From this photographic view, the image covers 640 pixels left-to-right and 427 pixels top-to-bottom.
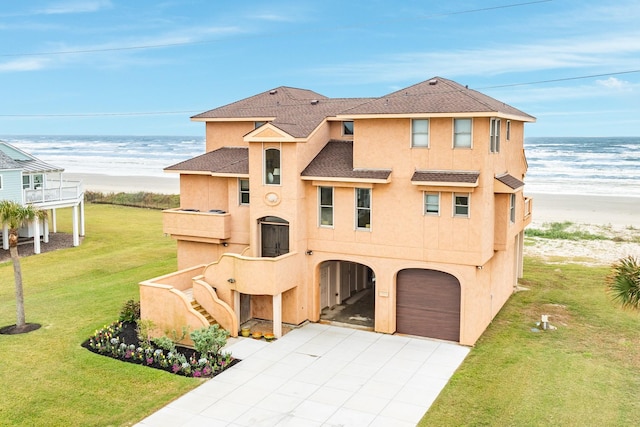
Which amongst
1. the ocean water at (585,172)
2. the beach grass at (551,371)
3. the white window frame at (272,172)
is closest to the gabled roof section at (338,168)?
the white window frame at (272,172)

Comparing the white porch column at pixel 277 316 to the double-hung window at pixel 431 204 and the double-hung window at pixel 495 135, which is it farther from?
the double-hung window at pixel 495 135

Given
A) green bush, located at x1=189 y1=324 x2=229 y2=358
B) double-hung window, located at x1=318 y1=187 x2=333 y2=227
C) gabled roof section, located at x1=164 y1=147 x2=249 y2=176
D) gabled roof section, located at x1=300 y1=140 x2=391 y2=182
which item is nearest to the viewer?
green bush, located at x1=189 y1=324 x2=229 y2=358

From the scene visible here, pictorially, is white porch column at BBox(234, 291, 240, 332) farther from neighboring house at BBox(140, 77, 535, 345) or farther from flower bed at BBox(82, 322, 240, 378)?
flower bed at BBox(82, 322, 240, 378)

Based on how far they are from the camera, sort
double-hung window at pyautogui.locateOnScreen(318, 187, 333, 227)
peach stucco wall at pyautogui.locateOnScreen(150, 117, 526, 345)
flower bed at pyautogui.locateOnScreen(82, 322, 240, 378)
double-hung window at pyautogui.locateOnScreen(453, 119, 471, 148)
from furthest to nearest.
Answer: double-hung window at pyautogui.locateOnScreen(318, 187, 333, 227), peach stucco wall at pyautogui.locateOnScreen(150, 117, 526, 345), double-hung window at pyautogui.locateOnScreen(453, 119, 471, 148), flower bed at pyautogui.locateOnScreen(82, 322, 240, 378)

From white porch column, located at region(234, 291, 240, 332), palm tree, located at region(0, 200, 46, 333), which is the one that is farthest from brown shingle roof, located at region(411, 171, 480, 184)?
palm tree, located at region(0, 200, 46, 333)

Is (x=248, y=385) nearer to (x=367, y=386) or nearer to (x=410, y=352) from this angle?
(x=367, y=386)

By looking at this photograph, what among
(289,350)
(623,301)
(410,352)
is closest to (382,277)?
(410,352)
